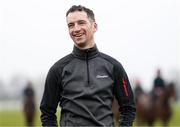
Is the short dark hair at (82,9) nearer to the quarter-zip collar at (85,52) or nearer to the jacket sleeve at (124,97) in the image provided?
the quarter-zip collar at (85,52)

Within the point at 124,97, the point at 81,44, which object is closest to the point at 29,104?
the point at 124,97

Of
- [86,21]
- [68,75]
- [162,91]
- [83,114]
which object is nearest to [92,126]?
[83,114]

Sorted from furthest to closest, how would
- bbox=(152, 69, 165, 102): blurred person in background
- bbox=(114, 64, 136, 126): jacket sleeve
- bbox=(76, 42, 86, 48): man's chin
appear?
bbox=(152, 69, 165, 102): blurred person in background < bbox=(114, 64, 136, 126): jacket sleeve < bbox=(76, 42, 86, 48): man's chin

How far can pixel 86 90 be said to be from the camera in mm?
4727

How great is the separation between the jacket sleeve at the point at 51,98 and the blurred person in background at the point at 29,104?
778 inches

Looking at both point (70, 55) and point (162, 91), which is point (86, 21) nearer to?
point (70, 55)

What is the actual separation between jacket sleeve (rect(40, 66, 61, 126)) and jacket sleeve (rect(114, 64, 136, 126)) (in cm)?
44

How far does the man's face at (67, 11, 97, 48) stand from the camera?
478cm

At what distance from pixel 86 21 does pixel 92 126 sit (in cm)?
75

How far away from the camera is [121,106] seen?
504 cm

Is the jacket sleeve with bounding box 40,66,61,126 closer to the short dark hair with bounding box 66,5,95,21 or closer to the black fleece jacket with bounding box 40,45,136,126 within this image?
the black fleece jacket with bounding box 40,45,136,126

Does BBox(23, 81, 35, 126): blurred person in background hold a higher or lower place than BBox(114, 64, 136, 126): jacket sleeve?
lower

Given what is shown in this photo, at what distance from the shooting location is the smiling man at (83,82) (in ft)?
15.4

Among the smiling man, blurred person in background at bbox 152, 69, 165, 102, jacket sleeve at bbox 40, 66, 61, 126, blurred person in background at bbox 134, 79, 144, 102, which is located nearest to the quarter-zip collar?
the smiling man
